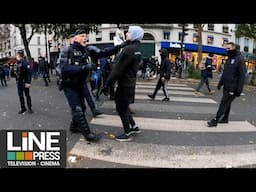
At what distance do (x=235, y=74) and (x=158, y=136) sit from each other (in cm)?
228

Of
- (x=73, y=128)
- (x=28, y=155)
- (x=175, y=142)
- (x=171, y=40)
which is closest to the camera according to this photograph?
(x=28, y=155)

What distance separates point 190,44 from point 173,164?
1475 inches

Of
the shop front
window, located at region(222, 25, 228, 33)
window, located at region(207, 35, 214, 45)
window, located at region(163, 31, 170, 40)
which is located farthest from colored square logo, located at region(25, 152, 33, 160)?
window, located at region(222, 25, 228, 33)

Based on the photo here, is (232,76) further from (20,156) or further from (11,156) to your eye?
(11,156)

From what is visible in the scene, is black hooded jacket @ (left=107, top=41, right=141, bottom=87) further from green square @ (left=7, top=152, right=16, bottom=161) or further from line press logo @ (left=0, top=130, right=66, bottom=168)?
green square @ (left=7, top=152, right=16, bottom=161)

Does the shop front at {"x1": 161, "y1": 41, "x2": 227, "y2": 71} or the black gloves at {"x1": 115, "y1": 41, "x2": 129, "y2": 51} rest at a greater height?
the shop front at {"x1": 161, "y1": 41, "x2": 227, "y2": 71}

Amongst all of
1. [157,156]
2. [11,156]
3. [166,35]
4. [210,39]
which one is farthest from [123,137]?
[210,39]

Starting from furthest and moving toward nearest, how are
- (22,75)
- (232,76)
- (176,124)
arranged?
(22,75), (176,124), (232,76)

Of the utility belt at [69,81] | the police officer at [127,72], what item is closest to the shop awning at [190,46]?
the police officer at [127,72]

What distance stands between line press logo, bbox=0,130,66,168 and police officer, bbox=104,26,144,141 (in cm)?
133

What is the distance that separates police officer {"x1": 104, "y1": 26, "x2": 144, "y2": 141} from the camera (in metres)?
4.52

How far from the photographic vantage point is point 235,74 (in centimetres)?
573

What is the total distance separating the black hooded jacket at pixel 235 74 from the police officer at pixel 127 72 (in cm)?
232
